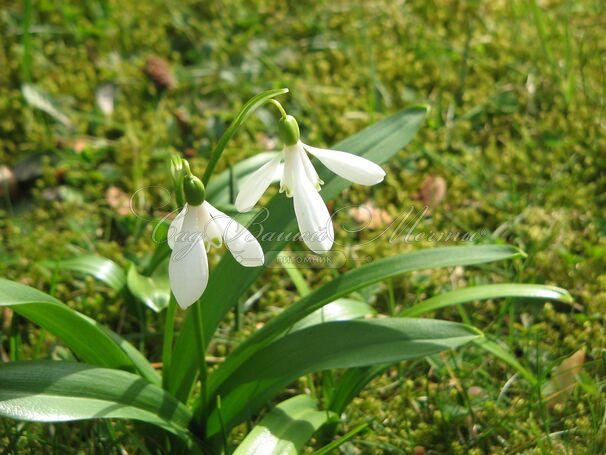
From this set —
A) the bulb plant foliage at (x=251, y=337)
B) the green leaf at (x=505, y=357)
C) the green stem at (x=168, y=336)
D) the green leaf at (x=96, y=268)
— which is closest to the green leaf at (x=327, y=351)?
the bulb plant foliage at (x=251, y=337)

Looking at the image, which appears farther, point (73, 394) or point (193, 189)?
point (73, 394)

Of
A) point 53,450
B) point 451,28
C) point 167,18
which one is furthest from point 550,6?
point 53,450

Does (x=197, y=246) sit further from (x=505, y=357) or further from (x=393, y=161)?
(x=393, y=161)

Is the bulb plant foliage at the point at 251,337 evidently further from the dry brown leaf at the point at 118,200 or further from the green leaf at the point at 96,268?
the dry brown leaf at the point at 118,200

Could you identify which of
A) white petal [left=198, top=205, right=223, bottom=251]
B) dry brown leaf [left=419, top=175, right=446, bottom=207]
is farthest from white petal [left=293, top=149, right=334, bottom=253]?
dry brown leaf [left=419, top=175, right=446, bottom=207]

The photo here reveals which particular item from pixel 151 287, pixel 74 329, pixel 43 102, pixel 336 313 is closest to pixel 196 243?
pixel 74 329

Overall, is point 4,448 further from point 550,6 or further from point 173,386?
point 550,6
